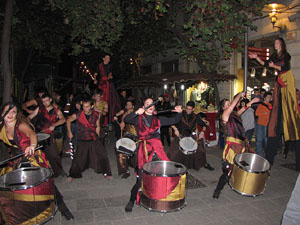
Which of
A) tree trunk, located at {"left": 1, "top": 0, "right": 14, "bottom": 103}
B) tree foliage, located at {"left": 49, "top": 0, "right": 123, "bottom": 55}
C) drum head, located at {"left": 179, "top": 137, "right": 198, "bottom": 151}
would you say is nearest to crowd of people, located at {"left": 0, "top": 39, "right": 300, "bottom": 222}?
drum head, located at {"left": 179, "top": 137, "right": 198, "bottom": 151}

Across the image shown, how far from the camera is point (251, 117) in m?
7.99

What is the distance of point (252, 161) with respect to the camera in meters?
4.75

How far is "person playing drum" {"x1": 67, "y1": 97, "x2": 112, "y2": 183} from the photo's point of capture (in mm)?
6086

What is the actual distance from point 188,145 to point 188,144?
0.13ft

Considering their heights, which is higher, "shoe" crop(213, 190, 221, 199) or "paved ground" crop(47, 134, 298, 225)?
"shoe" crop(213, 190, 221, 199)

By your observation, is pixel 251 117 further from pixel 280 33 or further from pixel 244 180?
pixel 280 33

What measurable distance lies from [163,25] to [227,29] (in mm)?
10209

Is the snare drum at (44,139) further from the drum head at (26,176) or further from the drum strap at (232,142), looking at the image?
the drum strap at (232,142)

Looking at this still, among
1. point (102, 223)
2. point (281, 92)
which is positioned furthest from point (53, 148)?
point (281, 92)

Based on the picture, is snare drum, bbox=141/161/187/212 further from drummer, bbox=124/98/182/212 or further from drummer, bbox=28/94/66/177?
drummer, bbox=28/94/66/177

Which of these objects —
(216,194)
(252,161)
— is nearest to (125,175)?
(216,194)


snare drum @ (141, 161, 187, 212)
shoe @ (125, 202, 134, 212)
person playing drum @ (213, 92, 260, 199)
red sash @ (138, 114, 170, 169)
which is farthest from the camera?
person playing drum @ (213, 92, 260, 199)

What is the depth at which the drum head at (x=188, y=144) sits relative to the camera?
6555mm

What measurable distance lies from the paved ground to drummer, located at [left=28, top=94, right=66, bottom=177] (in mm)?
430
